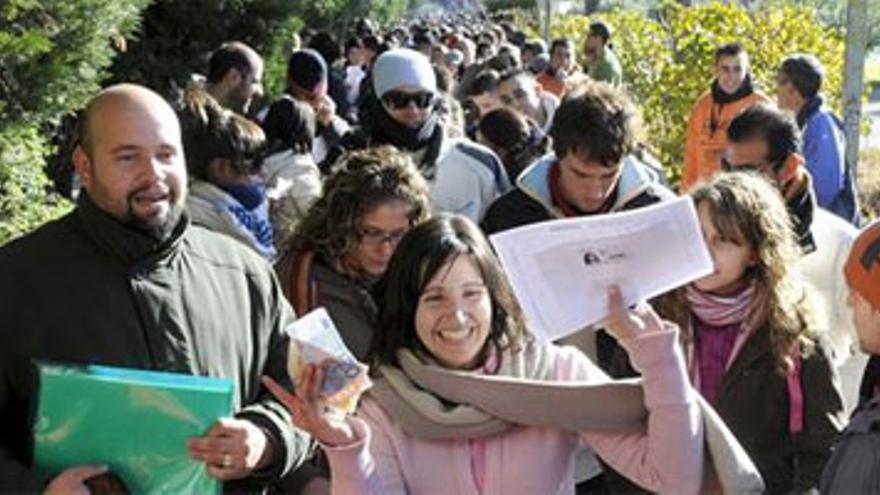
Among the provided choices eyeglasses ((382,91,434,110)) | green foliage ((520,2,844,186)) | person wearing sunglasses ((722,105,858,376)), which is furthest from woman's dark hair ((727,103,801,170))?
green foliage ((520,2,844,186))

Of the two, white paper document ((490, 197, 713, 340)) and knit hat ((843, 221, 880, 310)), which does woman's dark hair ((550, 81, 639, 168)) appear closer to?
knit hat ((843, 221, 880, 310))

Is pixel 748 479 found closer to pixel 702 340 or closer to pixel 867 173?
pixel 702 340

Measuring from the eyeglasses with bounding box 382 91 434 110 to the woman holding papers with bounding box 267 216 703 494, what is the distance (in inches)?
119

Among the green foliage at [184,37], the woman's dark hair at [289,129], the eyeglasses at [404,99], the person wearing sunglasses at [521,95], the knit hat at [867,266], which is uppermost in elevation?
the knit hat at [867,266]

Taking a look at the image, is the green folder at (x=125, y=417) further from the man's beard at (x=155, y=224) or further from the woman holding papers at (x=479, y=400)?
the man's beard at (x=155, y=224)

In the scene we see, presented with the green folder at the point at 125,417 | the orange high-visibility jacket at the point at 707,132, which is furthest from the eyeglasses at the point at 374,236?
the orange high-visibility jacket at the point at 707,132

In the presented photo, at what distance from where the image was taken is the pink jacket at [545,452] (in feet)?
9.63

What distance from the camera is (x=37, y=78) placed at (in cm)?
650

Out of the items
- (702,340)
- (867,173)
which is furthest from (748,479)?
(867,173)

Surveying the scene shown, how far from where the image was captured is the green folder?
2973 millimetres

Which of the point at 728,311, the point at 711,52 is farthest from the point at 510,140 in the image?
the point at 711,52

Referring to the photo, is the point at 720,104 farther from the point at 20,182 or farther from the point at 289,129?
the point at 20,182

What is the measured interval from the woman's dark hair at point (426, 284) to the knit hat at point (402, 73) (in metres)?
3.14

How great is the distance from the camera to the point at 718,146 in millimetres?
9109
